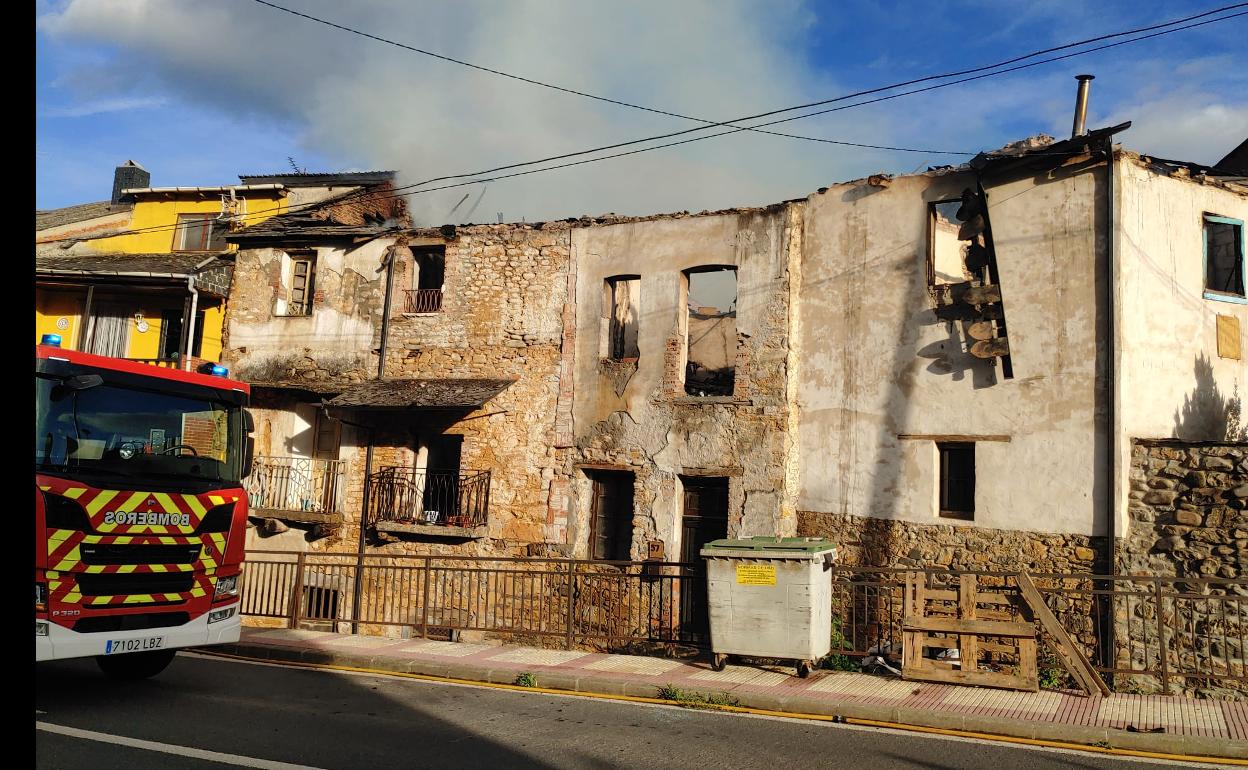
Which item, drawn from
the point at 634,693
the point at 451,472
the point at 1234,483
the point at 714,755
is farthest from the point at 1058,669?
the point at 451,472

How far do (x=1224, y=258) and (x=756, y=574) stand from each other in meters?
10.1

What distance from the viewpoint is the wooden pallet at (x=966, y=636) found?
9609 mm

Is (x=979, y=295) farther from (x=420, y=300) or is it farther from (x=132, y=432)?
(x=132, y=432)

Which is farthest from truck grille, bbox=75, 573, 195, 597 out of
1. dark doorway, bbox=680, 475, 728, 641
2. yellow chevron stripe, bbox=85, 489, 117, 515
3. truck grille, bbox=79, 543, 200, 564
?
dark doorway, bbox=680, 475, 728, 641

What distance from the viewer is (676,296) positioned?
669 inches

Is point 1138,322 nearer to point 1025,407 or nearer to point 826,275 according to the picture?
point 1025,407

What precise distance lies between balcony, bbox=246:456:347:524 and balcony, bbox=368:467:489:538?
888 mm

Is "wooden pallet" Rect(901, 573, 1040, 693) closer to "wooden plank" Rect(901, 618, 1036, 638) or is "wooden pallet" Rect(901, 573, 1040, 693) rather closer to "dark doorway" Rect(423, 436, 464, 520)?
"wooden plank" Rect(901, 618, 1036, 638)

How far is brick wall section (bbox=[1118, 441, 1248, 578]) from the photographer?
12.3 m

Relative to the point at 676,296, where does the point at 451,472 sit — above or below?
below

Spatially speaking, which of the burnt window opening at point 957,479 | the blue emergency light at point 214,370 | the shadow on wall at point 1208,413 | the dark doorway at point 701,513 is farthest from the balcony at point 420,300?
the shadow on wall at point 1208,413

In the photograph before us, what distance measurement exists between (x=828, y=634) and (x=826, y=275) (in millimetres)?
7249

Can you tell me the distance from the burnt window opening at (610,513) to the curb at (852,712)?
637cm
